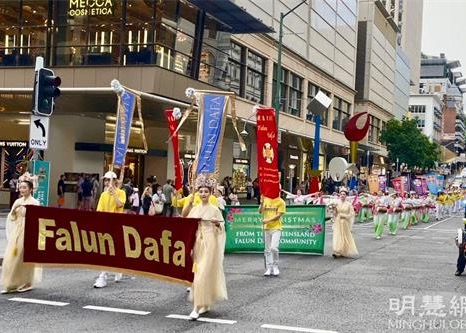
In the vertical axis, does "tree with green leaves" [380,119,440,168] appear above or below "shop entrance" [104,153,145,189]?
above

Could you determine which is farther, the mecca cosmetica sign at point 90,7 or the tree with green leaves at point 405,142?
the tree with green leaves at point 405,142

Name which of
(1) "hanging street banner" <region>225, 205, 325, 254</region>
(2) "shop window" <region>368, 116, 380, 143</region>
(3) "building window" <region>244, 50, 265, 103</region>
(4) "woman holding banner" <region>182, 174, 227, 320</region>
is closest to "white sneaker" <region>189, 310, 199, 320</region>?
(4) "woman holding banner" <region>182, 174, 227, 320</region>

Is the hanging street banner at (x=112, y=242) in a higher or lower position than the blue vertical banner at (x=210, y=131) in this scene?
lower

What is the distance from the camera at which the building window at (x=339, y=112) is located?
54219mm

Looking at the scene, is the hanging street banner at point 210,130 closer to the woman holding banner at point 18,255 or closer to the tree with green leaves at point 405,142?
the woman holding banner at point 18,255

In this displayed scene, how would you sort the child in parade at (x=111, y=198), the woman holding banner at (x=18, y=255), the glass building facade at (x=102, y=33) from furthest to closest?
the glass building facade at (x=102, y=33) < the child in parade at (x=111, y=198) < the woman holding banner at (x=18, y=255)

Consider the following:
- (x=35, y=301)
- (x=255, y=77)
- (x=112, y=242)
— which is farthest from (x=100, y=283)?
(x=255, y=77)

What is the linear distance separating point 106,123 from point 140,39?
286 inches

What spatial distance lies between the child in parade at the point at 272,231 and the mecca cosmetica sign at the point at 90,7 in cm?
1550

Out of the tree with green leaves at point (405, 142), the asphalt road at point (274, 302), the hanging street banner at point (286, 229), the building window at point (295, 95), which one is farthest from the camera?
the tree with green leaves at point (405, 142)

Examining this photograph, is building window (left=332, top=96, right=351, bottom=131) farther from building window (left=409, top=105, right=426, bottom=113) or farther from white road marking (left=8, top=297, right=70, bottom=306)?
building window (left=409, top=105, right=426, bottom=113)

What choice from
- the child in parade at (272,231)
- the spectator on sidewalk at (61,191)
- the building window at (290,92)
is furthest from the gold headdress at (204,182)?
the building window at (290,92)

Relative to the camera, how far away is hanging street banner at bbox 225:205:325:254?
14.9 metres

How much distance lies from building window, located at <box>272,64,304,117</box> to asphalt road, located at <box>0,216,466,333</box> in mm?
28811
